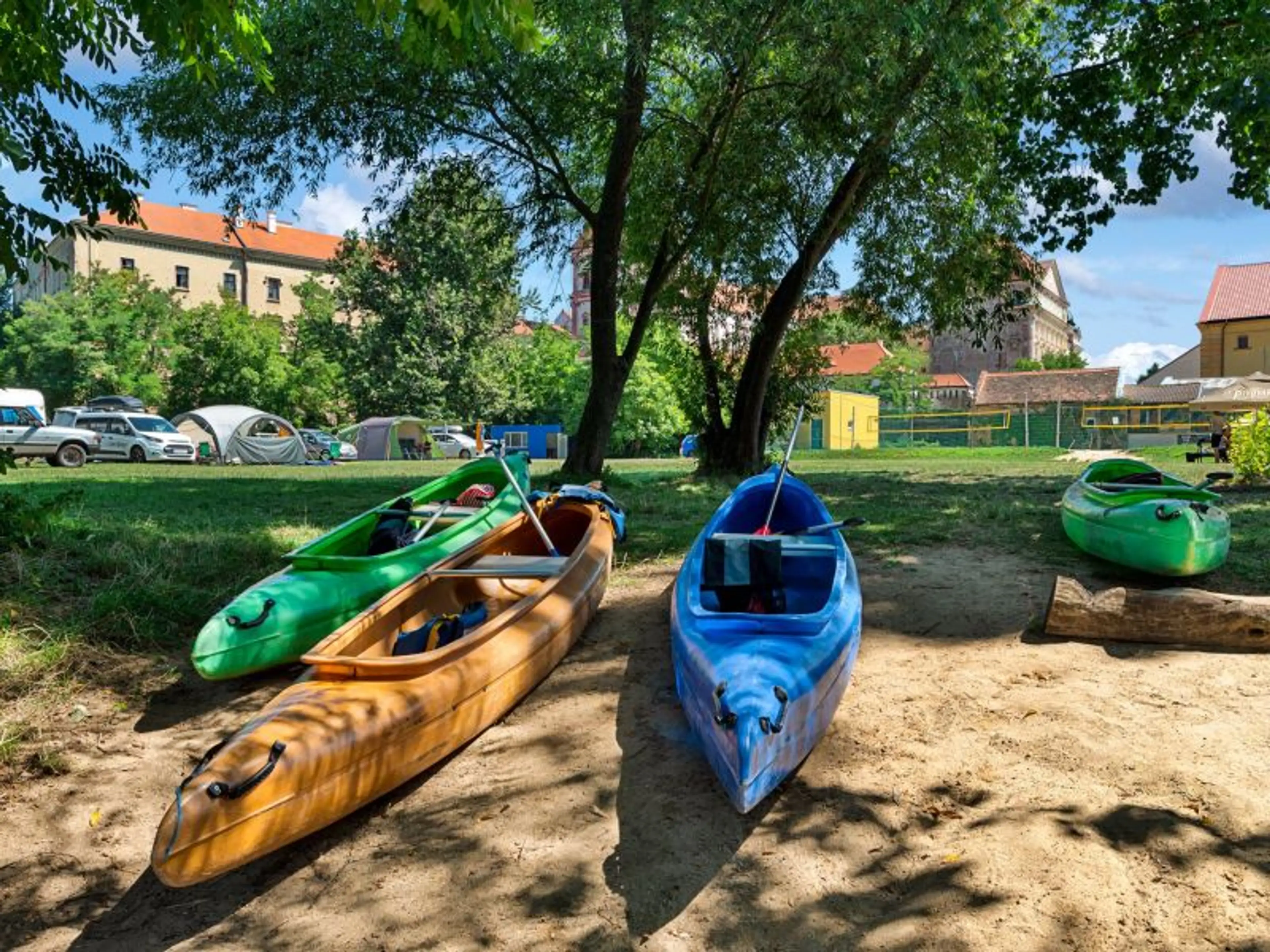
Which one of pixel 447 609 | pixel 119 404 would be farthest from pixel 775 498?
pixel 119 404

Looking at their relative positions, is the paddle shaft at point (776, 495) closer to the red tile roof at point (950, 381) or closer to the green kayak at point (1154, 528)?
the green kayak at point (1154, 528)

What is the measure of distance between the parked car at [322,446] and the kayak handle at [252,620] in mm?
25556

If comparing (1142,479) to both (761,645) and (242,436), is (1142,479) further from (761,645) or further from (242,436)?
(242,436)

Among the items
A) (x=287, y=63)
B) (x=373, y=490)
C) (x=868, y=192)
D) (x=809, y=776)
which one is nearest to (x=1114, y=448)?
(x=868, y=192)

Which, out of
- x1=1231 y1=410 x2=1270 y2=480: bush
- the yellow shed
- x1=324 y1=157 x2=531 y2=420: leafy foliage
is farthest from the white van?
the yellow shed

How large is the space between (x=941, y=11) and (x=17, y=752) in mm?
8899

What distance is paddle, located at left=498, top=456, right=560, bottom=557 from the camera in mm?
6512

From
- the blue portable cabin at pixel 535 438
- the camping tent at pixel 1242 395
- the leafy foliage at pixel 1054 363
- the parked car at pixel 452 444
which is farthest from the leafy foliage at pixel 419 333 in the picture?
the leafy foliage at pixel 1054 363

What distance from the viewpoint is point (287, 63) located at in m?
10.2

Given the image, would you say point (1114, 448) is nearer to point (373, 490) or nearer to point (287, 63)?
point (373, 490)

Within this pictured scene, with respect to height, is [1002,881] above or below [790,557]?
below

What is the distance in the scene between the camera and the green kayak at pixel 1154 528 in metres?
6.22

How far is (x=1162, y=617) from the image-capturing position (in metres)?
5.17

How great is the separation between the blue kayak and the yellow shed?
36562mm
